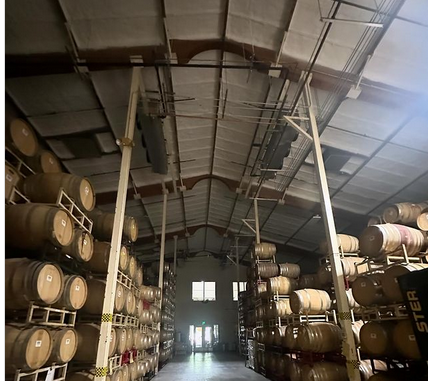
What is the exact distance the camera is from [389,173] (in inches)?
373

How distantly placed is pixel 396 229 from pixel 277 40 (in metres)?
4.52

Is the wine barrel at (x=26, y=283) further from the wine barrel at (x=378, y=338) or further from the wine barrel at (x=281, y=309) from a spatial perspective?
the wine barrel at (x=281, y=309)

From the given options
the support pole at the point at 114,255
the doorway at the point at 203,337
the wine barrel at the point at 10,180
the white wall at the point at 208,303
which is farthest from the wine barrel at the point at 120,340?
the doorway at the point at 203,337

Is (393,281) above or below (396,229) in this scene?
below

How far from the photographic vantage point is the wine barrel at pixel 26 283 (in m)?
3.94

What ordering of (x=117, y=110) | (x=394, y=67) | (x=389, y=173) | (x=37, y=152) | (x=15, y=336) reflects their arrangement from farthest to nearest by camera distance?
1. (x=389, y=173)
2. (x=117, y=110)
3. (x=394, y=67)
4. (x=37, y=152)
5. (x=15, y=336)

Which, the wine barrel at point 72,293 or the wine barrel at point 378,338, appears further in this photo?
the wine barrel at point 378,338

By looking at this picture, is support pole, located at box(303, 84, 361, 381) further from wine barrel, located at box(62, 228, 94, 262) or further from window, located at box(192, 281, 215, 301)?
window, located at box(192, 281, 215, 301)

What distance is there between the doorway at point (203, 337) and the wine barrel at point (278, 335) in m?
14.0

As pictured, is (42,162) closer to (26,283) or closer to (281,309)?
(26,283)

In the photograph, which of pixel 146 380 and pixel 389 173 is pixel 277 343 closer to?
pixel 146 380

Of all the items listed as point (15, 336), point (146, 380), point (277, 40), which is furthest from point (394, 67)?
point (146, 380)

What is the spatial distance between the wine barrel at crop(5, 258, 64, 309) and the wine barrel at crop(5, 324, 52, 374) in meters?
0.32

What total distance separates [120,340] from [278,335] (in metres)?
5.07
